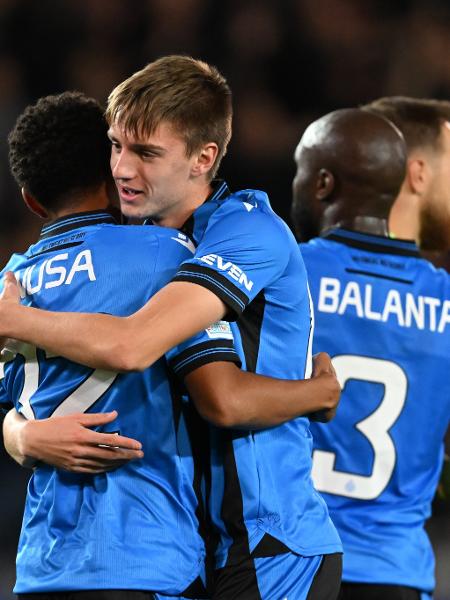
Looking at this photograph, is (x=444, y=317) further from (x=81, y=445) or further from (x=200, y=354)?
(x=81, y=445)

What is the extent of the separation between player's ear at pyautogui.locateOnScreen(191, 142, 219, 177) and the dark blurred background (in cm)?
431

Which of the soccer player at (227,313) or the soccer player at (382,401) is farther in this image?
the soccer player at (382,401)

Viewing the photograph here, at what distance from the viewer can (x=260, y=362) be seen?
2434 mm

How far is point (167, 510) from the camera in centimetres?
229

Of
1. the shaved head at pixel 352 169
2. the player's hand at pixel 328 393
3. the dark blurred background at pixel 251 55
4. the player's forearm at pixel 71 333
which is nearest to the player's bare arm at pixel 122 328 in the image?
the player's forearm at pixel 71 333

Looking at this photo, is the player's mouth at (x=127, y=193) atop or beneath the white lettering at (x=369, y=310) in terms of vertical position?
atop

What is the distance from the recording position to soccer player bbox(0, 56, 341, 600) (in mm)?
2242

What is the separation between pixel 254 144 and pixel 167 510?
533cm

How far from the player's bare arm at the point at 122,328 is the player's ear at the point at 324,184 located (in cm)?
146

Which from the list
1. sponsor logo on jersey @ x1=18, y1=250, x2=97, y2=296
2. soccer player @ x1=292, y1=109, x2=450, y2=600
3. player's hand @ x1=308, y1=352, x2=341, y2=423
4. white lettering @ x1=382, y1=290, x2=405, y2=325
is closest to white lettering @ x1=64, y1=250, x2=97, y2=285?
sponsor logo on jersey @ x1=18, y1=250, x2=97, y2=296

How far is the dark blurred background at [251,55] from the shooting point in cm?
715

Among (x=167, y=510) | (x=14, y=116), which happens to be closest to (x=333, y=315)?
(x=167, y=510)

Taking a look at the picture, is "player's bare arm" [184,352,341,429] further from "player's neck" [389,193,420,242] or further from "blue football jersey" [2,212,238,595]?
"player's neck" [389,193,420,242]

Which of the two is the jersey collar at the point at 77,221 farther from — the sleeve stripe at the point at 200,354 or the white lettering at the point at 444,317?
the white lettering at the point at 444,317
